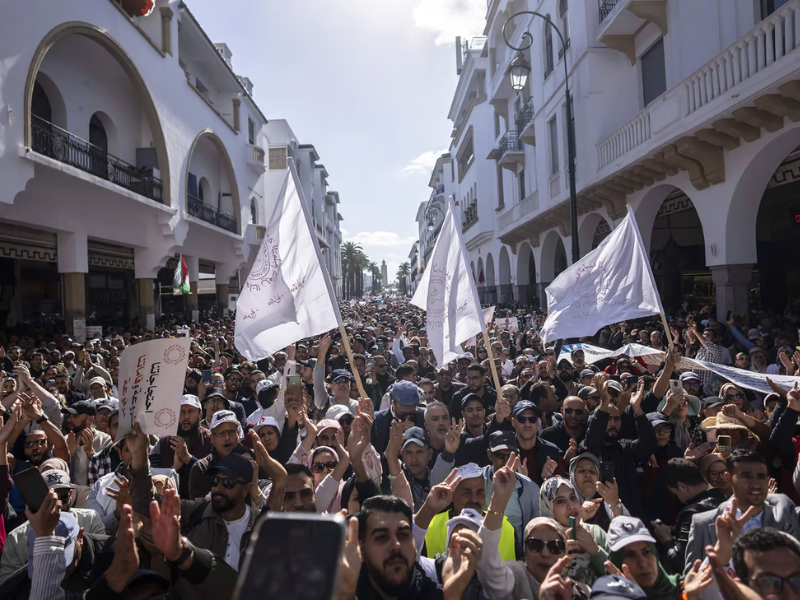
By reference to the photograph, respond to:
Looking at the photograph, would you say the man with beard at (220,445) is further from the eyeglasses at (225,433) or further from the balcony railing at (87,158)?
the balcony railing at (87,158)

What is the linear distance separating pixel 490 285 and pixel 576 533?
3186 centimetres

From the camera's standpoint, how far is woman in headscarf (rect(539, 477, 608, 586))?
3031mm

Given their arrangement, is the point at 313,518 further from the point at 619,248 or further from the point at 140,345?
the point at 619,248

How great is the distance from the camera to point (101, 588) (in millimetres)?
2326

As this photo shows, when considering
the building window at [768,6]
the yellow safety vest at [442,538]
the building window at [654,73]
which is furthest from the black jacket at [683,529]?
the building window at [654,73]

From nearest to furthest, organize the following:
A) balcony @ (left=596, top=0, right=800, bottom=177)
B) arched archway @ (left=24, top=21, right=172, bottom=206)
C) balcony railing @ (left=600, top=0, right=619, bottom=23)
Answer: balcony @ (left=596, top=0, right=800, bottom=177) < arched archway @ (left=24, top=21, right=172, bottom=206) < balcony railing @ (left=600, top=0, right=619, bottom=23)

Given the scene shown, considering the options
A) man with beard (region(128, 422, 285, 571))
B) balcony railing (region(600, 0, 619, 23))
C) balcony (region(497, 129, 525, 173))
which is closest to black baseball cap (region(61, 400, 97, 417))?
man with beard (region(128, 422, 285, 571))

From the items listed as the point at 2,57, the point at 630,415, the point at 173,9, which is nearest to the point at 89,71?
the point at 173,9

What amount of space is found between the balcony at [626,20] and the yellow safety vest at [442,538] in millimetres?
11931

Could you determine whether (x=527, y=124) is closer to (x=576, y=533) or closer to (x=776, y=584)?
(x=576, y=533)

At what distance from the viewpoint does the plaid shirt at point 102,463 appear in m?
4.63

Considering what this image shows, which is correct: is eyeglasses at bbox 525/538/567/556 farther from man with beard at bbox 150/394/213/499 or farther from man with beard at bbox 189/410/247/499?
man with beard at bbox 150/394/213/499

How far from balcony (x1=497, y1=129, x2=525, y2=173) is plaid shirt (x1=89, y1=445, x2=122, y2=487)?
20974 millimetres

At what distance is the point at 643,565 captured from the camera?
A: 2.71 meters
